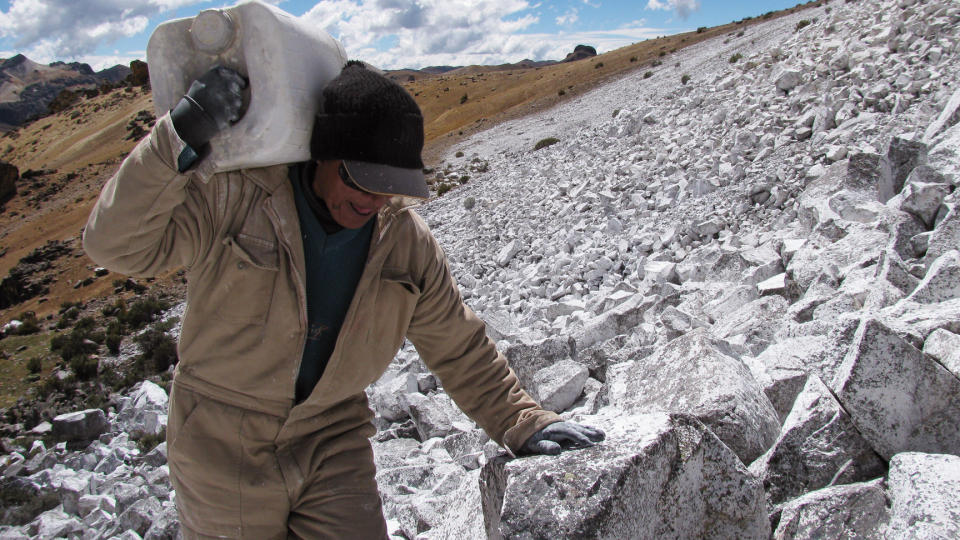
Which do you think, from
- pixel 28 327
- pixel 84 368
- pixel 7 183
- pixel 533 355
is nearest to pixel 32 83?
pixel 7 183

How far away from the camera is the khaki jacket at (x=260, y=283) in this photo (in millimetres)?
1777

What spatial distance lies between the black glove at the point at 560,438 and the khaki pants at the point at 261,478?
0.71 m

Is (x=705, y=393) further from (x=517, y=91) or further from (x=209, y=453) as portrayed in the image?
(x=517, y=91)

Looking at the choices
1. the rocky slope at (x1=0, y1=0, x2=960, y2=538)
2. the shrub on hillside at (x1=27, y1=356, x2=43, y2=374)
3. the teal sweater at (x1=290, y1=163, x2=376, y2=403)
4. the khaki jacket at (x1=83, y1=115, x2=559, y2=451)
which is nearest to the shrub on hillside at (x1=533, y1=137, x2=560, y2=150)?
the rocky slope at (x1=0, y1=0, x2=960, y2=538)

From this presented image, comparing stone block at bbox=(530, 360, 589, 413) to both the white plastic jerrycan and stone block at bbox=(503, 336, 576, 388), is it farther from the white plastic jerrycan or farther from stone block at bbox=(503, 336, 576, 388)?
the white plastic jerrycan

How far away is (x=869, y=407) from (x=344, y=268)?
7.18 feet

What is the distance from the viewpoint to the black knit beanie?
6.41 ft

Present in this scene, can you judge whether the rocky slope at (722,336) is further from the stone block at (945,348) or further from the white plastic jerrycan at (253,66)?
the white plastic jerrycan at (253,66)

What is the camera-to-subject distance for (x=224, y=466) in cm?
218

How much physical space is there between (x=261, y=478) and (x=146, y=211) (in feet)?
3.54

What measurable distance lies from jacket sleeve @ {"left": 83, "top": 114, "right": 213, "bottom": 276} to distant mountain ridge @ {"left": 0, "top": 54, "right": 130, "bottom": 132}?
6654 inches

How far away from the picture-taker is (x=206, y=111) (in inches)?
69.4

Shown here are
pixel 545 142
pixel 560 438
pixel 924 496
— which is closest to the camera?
pixel 924 496

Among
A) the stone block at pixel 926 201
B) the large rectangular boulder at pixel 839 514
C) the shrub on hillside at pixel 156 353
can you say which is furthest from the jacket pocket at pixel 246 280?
the shrub on hillside at pixel 156 353
